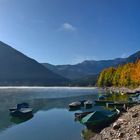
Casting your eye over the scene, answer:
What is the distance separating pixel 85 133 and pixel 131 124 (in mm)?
9141

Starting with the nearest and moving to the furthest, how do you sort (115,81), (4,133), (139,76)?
(4,133) < (139,76) < (115,81)

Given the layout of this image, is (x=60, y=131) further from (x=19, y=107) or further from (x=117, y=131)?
(x=19, y=107)

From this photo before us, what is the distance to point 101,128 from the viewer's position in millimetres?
45656

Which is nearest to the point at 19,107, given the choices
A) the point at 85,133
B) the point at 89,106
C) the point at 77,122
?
the point at 89,106

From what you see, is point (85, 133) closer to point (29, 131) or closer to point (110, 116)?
point (110, 116)

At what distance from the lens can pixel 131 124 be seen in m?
37.1

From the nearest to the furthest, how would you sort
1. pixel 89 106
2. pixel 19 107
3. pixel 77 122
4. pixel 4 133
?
pixel 4 133, pixel 77 122, pixel 19 107, pixel 89 106

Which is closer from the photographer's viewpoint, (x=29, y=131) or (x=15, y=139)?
(x=15, y=139)

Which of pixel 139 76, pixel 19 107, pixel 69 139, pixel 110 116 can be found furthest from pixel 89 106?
pixel 139 76

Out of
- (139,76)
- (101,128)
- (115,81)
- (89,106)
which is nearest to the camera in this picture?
(101,128)

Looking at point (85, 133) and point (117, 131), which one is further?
point (85, 133)

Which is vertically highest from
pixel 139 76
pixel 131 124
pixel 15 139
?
pixel 139 76

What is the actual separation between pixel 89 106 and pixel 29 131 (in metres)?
38.6

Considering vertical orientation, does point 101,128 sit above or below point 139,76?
below
